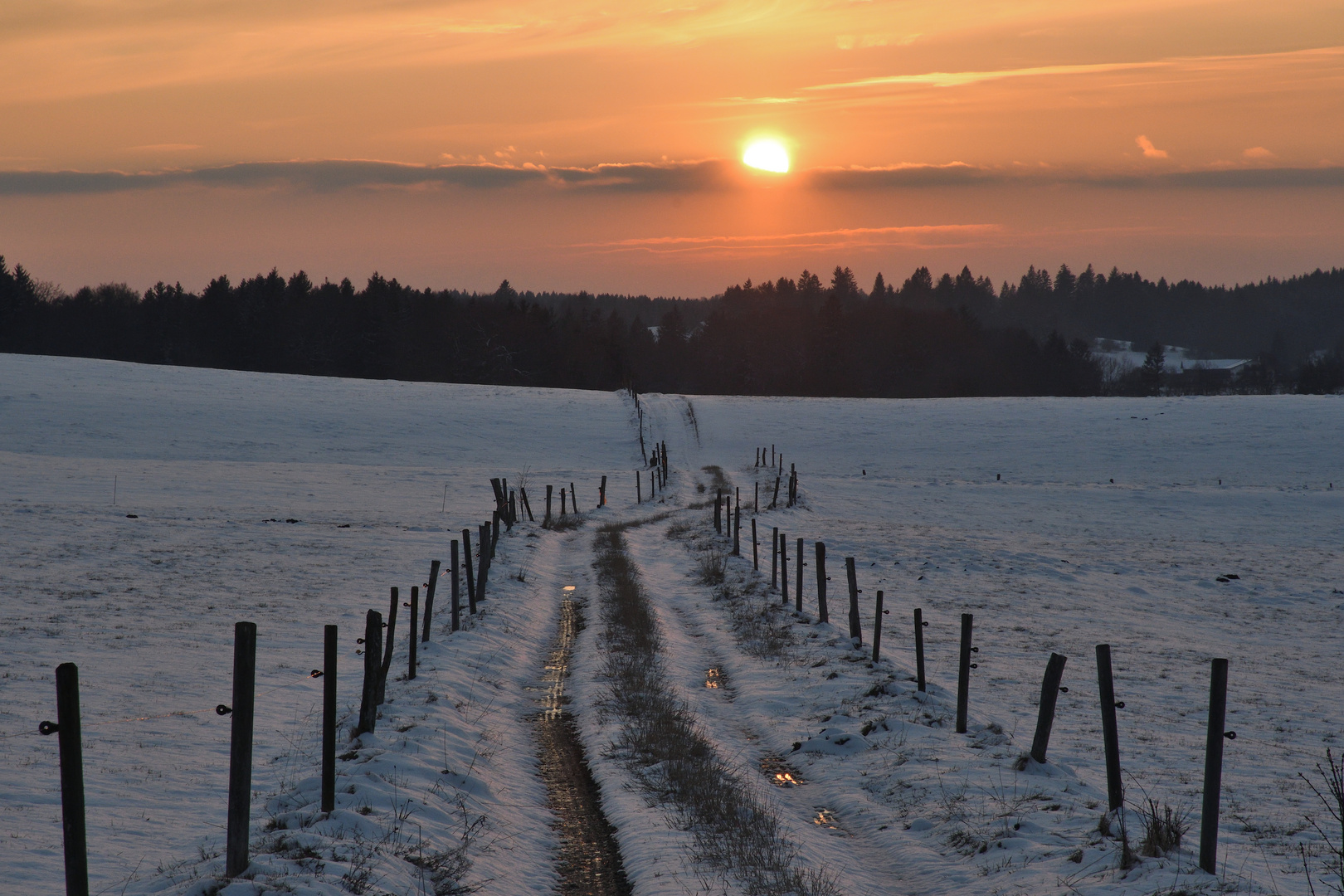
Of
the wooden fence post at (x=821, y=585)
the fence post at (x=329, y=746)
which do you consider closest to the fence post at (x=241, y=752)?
the fence post at (x=329, y=746)

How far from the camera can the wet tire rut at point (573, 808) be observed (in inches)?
292

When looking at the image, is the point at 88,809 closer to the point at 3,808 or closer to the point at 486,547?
the point at 3,808

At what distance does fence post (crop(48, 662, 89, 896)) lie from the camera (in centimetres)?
555

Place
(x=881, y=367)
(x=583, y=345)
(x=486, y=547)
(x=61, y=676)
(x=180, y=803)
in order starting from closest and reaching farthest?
(x=61, y=676) < (x=180, y=803) < (x=486, y=547) < (x=583, y=345) < (x=881, y=367)

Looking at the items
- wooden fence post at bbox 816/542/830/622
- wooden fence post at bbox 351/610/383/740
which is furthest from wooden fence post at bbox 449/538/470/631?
wooden fence post at bbox 816/542/830/622

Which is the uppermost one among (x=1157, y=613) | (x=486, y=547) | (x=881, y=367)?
(x=881, y=367)

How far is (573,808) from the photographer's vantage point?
29.0 ft

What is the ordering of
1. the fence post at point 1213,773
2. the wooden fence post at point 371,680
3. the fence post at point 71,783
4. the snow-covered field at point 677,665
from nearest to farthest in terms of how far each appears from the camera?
the fence post at point 71,783 < the fence post at point 1213,773 < the snow-covered field at point 677,665 < the wooden fence post at point 371,680

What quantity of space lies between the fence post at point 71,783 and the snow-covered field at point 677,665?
1111mm

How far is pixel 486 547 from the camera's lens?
18828 millimetres

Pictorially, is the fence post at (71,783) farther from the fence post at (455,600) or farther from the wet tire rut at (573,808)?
the fence post at (455,600)

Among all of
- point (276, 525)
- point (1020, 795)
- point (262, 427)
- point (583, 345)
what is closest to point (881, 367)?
point (583, 345)

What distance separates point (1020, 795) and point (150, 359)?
114933mm

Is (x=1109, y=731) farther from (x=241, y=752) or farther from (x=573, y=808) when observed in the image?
(x=241, y=752)
